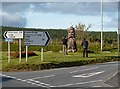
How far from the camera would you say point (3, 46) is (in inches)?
1909

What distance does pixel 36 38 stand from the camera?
28297 millimetres

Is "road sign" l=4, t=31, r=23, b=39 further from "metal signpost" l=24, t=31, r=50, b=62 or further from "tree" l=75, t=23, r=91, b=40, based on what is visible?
"tree" l=75, t=23, r=91, b=40

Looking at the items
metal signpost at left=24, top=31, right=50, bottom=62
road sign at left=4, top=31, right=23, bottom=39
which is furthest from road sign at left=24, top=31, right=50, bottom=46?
road sign at left=4, top=31, right=23, bottom=39

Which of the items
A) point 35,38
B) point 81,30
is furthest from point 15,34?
point 81,30

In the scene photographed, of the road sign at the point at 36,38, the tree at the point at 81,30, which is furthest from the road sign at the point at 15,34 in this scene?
the tree at the point at 81,30

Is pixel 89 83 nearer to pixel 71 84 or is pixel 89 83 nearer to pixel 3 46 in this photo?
pixel 71 84

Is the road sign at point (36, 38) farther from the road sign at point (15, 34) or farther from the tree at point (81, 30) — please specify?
the tree at point (81, 30)

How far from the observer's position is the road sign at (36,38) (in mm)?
27969

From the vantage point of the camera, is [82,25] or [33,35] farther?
[82,25]

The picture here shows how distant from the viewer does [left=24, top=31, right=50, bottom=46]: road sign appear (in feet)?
91.8

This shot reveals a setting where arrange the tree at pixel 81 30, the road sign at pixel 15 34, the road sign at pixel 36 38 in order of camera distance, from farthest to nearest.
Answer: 1. the tree at pixel 81 30
2. the road sign at pixel 36 38
3. the road sign at pixel 15 34

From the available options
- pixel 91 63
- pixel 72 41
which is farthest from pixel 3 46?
pixel 91 63

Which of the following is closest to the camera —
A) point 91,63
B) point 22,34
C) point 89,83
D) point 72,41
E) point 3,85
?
point 3,85

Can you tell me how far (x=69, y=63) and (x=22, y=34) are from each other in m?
3.82
